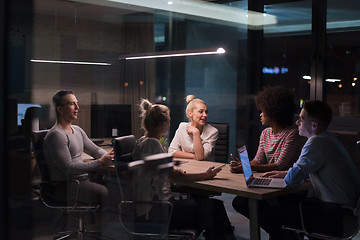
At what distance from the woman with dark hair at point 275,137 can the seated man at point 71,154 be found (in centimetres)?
81

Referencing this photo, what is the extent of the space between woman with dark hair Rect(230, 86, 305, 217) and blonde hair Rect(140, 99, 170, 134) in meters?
0.45

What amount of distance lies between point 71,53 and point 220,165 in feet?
5.05

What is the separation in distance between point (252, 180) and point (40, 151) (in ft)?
4.62

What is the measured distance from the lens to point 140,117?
6.90ft

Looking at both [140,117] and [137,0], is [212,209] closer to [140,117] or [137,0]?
[140,117]

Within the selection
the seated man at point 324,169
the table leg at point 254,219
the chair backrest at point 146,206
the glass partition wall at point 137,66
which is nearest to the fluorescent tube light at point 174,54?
the glass partition wall at point 137,66

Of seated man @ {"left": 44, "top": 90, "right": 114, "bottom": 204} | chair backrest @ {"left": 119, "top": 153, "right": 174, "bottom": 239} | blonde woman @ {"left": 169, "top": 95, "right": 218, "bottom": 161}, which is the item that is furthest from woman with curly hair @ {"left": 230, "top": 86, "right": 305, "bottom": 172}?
seated man @ {"left": 44, "top": 90, "right": 114, "bottom": 204}

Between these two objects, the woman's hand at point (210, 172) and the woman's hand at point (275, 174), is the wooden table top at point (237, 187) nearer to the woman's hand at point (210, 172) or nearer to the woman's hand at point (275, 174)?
the woman's hand at point (210, 172)

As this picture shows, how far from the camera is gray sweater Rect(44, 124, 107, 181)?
82.2 inches

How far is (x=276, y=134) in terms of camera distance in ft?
8.77

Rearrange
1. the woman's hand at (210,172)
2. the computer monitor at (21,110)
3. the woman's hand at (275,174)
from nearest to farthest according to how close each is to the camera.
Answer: the computer monitor at (21,110)
the woman's hand at (210,172)
the woman's hand at (275,174)

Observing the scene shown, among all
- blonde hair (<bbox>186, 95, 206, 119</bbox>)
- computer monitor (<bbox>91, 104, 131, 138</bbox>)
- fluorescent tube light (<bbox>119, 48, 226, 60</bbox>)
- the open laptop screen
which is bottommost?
the open laptop screen

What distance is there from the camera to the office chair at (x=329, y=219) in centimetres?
253

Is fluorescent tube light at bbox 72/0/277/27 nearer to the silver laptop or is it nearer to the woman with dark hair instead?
the woman with dark hair
